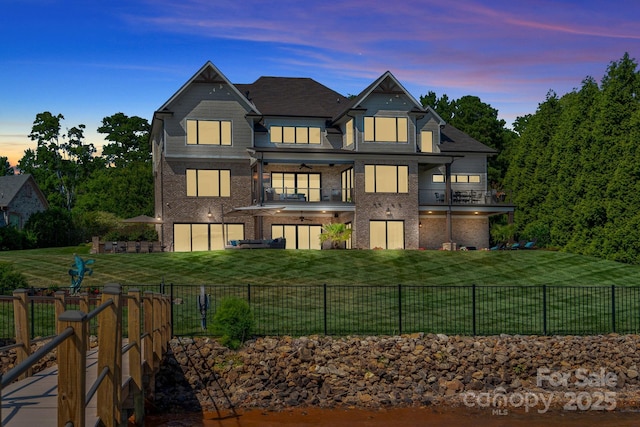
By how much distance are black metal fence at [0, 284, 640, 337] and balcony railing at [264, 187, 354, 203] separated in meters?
17.7

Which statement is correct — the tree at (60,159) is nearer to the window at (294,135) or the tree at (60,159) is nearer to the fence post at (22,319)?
the window at (294,135)

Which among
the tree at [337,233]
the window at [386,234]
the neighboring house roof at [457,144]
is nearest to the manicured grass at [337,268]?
the tree at [337,233]

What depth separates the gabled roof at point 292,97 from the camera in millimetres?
51906

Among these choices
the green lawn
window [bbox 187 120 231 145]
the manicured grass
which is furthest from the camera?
window [bbox 187 120 231 145]

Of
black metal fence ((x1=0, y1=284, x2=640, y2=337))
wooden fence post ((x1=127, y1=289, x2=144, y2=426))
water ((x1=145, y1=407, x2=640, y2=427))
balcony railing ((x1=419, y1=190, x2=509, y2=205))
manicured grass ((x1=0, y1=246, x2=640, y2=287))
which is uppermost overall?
balcony railing ((x1=419, y1=190, x2=509, y2=205))

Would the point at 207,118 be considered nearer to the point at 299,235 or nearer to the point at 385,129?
the point at 299,235

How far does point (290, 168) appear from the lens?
50.9 meters

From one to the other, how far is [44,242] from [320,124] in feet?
78.5

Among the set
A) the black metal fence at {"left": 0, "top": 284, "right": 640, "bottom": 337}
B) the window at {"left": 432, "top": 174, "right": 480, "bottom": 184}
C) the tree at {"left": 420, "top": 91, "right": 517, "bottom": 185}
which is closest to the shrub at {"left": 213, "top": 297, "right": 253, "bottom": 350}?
the black metal fence at {"left": 0, "top": 284, "right": 640, "bottom": 337}

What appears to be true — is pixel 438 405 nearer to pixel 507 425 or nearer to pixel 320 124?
pixel 507 425

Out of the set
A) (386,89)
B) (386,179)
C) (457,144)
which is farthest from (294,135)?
(457,144)

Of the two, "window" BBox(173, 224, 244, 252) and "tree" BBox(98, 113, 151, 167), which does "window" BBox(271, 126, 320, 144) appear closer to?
"window" BBox(173, 224, 244, 252)

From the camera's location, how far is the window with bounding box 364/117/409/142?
4975 centimetres

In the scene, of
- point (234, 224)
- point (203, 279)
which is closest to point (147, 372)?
point (203, 279)
